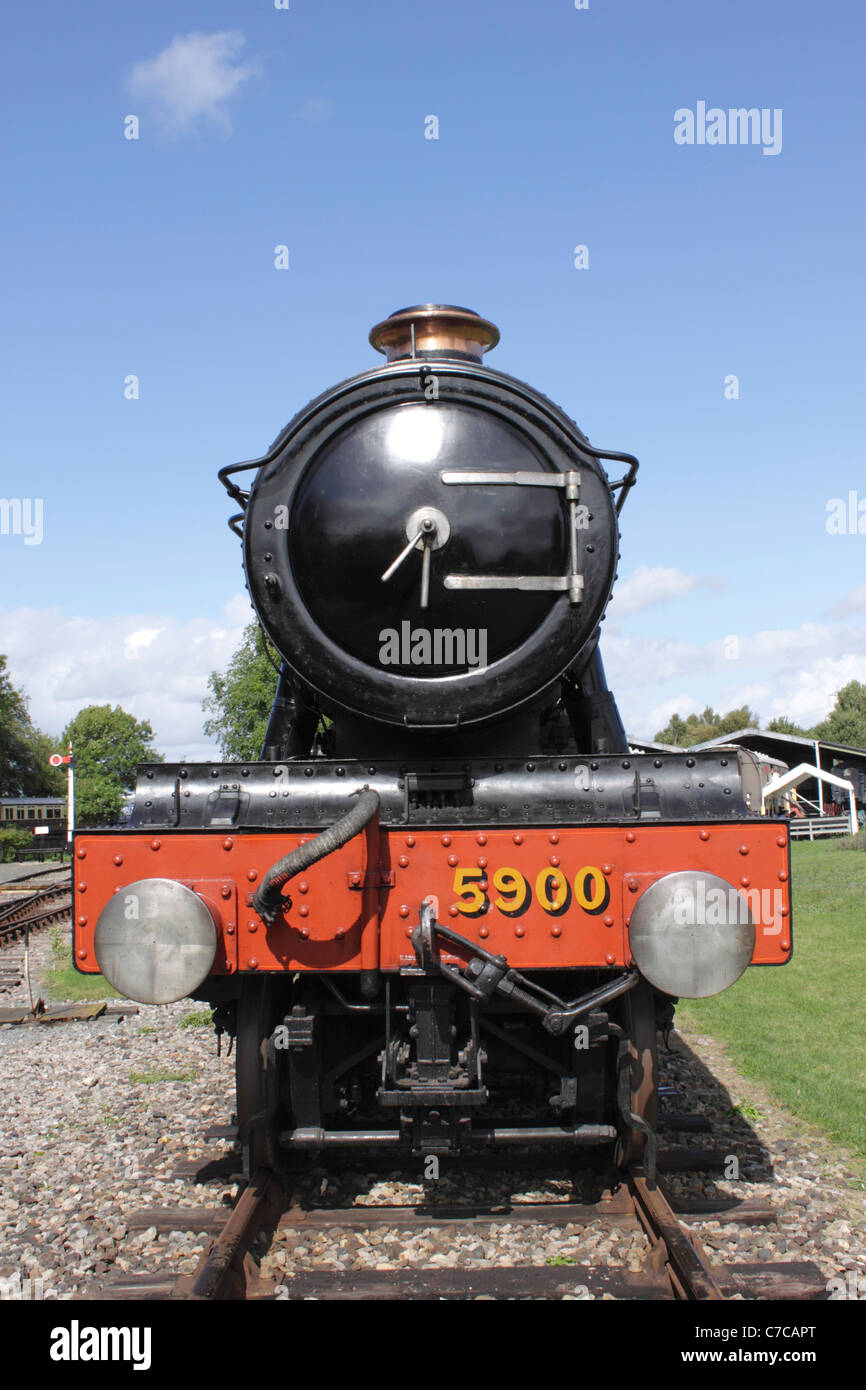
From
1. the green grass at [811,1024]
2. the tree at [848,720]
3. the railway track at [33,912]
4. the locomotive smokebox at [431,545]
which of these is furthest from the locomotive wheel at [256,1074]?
the tree at [848,720]

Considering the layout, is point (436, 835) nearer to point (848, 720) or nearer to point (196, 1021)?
point (196, 1021)

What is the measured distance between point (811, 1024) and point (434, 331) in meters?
5.39

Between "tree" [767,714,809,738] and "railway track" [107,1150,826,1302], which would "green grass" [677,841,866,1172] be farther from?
"tree" [767,714,809,738]

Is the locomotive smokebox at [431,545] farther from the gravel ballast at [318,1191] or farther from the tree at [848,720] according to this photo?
the tree at [848,720]

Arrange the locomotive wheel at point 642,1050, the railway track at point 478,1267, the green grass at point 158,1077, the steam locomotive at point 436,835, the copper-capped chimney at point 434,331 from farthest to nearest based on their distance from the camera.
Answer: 1. the green grass at point 158,1077
2. the copper-capped chimney at point 434,331
3. the locomotive wheel at point 642,1050
4. the steam locomotive at point 436,835
5. the railway track at point 478,1267

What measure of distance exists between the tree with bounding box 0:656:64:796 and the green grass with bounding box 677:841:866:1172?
144 ft

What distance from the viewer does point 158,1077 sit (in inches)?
239

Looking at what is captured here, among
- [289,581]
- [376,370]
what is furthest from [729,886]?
[376,370]

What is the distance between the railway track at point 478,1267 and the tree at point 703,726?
2742 inches

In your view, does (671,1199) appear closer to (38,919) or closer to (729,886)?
(729,886)

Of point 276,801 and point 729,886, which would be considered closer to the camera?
point 729,886

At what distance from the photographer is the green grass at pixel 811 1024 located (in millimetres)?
5352
